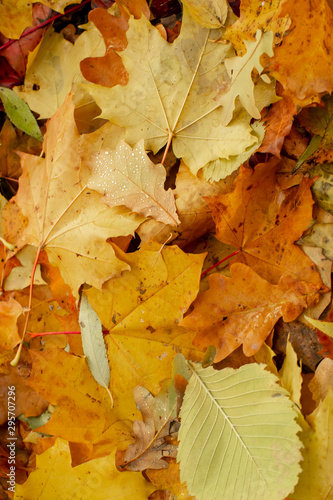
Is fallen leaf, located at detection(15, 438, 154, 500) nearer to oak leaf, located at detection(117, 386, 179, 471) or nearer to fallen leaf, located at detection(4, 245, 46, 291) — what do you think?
oak leaf, located at detection(117, 386, 179, 471)

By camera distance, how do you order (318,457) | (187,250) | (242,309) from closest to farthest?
(318,457), (242,309), (187,250)

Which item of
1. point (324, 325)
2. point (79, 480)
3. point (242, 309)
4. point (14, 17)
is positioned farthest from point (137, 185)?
point (79, 480)

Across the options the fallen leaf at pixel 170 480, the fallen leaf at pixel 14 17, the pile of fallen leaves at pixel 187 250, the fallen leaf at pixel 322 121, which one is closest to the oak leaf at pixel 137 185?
the pile of fallen leaves at pixel 187 250

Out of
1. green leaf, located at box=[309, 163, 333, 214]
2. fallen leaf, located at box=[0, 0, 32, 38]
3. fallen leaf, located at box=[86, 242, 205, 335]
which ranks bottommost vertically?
fallen leaf, located at box=[86, 242, 205, 335]

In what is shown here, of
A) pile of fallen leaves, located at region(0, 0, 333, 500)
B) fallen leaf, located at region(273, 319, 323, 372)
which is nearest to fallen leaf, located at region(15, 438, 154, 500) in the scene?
pile of fallen leaves, located at region(0, 0, 333, 500)

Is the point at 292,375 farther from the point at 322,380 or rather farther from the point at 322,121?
the point at 322,121

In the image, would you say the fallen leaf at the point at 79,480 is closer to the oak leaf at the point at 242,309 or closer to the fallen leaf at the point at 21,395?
the fallen leaf at the point at 21,395

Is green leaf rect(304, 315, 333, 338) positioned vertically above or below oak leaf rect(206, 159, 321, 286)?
below
